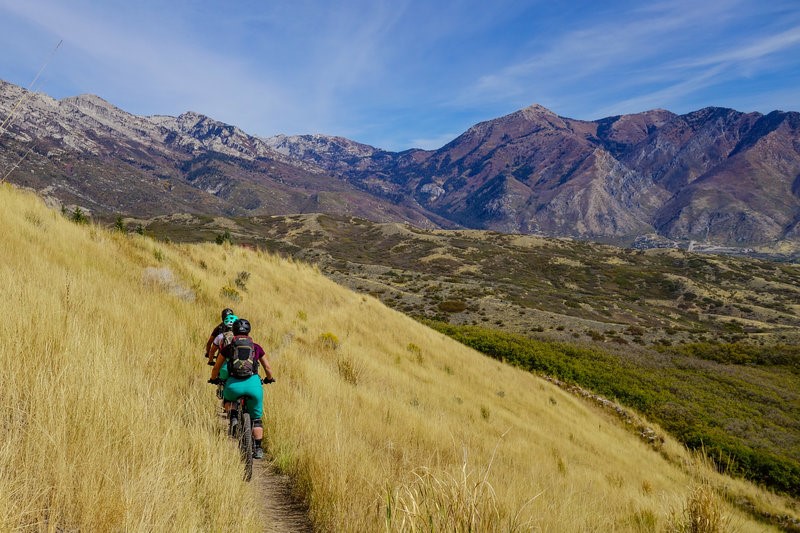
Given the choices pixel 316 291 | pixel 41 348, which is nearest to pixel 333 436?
pixel 41 348

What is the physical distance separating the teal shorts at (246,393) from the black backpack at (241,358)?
0.07 meters

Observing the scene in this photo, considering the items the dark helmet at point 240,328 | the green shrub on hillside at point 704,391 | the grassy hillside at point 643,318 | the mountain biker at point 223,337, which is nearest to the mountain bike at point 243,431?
the dark helmet at point 240,328

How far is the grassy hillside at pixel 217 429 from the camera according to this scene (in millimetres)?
2408

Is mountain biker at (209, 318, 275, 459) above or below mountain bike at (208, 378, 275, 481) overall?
above

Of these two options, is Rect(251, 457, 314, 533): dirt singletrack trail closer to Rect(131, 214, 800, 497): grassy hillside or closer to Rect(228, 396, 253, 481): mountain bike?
Rect(228, 396, 253, 481): mountain bike

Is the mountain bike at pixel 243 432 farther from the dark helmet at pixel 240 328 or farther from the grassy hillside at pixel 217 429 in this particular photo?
the dark helmet at pixel 240 328

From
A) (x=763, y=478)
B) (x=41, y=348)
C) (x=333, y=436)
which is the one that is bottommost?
(x=763, y=478)

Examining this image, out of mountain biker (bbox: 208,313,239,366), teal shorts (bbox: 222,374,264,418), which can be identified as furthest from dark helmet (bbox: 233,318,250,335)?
mountain biker (bbox: 208,313,239,366)

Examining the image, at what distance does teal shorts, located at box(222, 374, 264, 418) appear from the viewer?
427 centimetres

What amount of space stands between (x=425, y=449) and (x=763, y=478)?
Answer: 1579 cm

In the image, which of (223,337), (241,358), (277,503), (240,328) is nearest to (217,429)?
(241,358)

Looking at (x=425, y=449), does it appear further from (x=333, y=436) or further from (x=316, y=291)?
(x=316, y=291)

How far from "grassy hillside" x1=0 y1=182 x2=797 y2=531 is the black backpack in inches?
19.9

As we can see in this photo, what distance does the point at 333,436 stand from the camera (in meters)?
4.45
